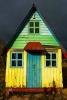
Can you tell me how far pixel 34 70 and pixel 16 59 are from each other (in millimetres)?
1471

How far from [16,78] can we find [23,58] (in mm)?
1464

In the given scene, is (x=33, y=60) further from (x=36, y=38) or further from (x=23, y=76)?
(x=36, y=38)

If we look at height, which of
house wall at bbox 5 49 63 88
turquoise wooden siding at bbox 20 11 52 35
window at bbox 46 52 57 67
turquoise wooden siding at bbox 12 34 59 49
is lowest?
house wall at bbox 5 49 63 88

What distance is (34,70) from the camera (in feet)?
62.6

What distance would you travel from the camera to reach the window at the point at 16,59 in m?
19.0

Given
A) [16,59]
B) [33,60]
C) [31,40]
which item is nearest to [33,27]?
[31,40]

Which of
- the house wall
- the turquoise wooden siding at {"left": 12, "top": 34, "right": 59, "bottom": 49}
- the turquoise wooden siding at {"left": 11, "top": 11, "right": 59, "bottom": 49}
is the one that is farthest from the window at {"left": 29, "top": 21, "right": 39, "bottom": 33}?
the house wall

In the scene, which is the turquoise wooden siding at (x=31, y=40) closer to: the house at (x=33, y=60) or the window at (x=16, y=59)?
the house at (x=33, y=60)

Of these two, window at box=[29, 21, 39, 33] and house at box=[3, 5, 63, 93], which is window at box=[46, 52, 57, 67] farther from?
window at box=[29, 21, 39, 33]

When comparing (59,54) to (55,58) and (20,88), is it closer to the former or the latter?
(55,58)

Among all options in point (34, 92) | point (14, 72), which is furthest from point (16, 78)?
point (34, 92)

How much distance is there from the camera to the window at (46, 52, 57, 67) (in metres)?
19.1

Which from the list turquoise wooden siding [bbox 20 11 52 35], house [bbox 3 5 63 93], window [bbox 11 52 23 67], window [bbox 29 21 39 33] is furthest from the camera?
window [bbox 29 21 39 33]

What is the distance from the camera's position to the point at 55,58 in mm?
19109
